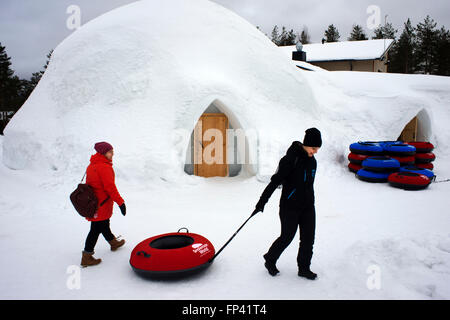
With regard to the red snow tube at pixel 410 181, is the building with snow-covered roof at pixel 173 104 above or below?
above

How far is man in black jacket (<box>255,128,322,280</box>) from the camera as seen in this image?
3.22 metres

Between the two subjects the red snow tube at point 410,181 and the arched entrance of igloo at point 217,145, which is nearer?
the red snow tube at point 410,181

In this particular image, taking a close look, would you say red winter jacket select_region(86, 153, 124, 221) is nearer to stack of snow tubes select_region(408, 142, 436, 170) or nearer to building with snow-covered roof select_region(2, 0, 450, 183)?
building with snow-covered roof select_region(2, 0, 450, 183)

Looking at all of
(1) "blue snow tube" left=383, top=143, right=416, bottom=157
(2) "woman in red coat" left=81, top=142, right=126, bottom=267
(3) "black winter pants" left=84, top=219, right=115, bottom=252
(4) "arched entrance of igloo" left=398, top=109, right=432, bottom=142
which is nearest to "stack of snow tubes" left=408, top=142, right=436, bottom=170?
(1) "blue snow tube" left=383, top=143, right=416, bottom=157

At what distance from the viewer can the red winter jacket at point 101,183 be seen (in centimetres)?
365

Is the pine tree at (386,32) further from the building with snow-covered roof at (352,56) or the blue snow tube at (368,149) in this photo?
the blue snow tube at (368,149)

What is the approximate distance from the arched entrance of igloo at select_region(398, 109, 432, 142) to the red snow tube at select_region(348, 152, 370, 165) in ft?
16.1

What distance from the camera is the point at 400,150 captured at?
8.80 meters

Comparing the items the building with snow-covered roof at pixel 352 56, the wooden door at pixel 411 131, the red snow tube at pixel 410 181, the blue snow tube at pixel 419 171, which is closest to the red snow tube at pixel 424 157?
the blue snow tube at pixel 419 171

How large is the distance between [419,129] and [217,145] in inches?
353

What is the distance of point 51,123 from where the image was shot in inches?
344

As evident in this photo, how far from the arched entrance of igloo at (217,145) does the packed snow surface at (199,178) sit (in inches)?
14.1

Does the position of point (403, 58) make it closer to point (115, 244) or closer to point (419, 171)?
point (419, 171)

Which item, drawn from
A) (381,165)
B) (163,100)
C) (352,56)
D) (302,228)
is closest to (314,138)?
(302,228)
